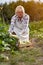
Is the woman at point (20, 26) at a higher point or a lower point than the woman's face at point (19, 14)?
lower

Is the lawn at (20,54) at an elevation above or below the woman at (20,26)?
below

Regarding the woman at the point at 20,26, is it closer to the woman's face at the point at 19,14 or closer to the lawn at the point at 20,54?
the woman's face at the point at 19,14

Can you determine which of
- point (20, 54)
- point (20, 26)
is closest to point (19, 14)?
point (20, 26)

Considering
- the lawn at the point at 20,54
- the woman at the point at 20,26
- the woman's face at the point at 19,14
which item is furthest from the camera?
the woman at the point at 20,26

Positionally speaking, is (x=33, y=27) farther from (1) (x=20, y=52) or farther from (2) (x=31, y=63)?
(2) (x=31, y=63)

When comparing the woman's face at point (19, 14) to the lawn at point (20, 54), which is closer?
the lawn at point (20, 54)

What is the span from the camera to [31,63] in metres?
6.10

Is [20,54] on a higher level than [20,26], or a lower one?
lower

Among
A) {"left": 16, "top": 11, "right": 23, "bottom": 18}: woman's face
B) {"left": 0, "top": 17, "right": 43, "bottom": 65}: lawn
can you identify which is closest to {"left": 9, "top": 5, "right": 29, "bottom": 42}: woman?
{"left": 16, "top": 11, "right": 23, "bottom": 18}: woman's face

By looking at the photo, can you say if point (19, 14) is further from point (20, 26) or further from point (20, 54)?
point (20, 54)

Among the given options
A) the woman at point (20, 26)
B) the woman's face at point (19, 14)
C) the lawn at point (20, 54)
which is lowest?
the lawn at point (20, 54)

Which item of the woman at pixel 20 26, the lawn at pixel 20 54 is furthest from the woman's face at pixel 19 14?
the lawn at pixel 20 54

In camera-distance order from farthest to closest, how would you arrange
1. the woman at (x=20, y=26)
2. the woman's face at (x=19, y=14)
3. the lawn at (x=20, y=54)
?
the woman at (x=20, y=26), the woman's face at (x=19, y=14), the lawn at (x=20, y=54)

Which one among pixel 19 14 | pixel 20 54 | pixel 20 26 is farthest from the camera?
pixel 20 26
